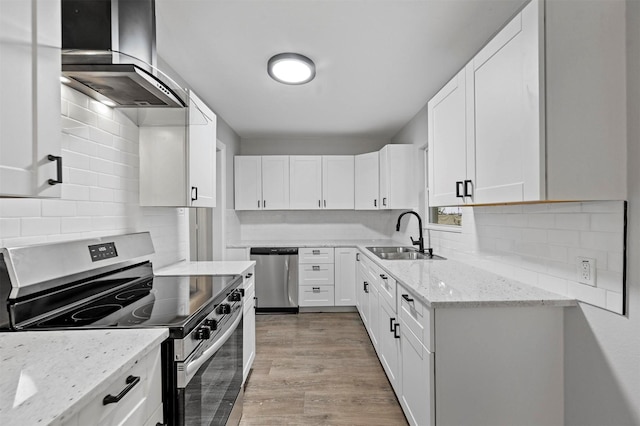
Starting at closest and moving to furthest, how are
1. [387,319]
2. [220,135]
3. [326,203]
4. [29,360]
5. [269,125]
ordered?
[29,360] → [387,319] → [220,135] → [269,125] → [326,203]

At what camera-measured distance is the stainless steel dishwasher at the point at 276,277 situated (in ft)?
13.8

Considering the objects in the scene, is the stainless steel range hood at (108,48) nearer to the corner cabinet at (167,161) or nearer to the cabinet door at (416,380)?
the corner cabinet at (167,161)

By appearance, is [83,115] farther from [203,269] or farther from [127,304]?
[203,269]

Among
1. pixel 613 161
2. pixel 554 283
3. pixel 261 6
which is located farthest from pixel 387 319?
pixel 261 6

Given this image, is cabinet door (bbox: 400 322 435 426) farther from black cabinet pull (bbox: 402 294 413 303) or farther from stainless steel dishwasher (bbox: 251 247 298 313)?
stainless steel dishwasher (bbox: 251 247 298 313)

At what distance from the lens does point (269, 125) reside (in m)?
4.24

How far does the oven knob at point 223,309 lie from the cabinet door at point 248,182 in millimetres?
3006

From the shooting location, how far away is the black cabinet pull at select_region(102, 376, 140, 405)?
32.6 inches

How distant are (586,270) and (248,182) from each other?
3889 mm

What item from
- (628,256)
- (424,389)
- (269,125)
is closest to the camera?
(628,256)

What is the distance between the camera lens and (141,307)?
1.41 m

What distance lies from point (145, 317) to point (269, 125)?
3.35 meters

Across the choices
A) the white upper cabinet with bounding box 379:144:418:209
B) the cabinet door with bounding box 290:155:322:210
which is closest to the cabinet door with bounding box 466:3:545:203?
the white upper cabinet with bounding box 379:144:418:209

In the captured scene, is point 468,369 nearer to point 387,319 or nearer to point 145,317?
point 387,319
